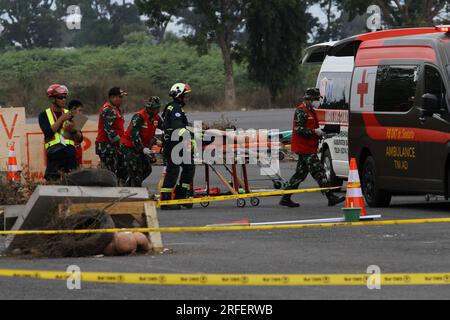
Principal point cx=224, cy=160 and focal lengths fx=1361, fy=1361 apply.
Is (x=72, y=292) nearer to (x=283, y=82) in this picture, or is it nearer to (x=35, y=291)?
(x=35, y=291)

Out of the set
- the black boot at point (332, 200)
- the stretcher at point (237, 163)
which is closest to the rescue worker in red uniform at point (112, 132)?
the stretcher at point (237, 163)

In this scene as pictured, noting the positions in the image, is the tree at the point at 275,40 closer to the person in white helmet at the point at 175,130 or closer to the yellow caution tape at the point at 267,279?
the person in white helmet at the point at 175,130

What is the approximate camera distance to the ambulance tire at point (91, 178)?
1381 cm

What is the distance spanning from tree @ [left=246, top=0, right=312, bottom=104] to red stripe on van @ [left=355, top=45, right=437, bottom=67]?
154ft

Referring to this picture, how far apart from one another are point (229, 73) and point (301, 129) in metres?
48.5

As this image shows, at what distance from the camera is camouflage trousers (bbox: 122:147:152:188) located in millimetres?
19531

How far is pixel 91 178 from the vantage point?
13828 mm

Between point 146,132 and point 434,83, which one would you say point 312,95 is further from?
point 146,132

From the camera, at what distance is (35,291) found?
34.1ft

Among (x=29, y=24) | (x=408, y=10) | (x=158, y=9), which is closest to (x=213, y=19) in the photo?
(x=158, y=9)

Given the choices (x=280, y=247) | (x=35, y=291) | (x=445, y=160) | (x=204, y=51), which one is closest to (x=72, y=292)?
(x=35, y=291)

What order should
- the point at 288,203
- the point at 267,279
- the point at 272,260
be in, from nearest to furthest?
the point at 267,279, the point at 272,260, the point at 288,203

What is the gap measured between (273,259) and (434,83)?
6252mm
